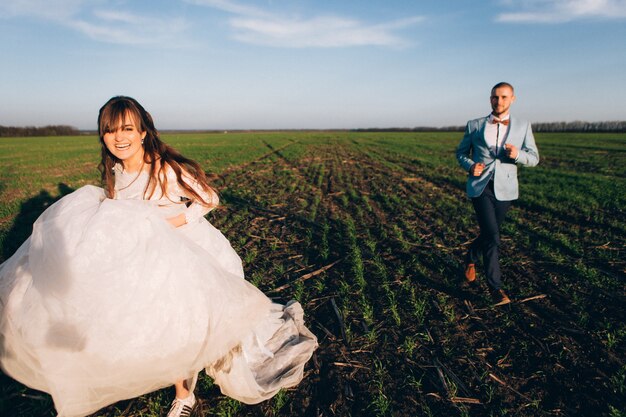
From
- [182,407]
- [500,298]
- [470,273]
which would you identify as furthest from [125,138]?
[470,273]

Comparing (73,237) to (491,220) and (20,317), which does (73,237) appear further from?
(491,220)

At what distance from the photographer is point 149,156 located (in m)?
2.75

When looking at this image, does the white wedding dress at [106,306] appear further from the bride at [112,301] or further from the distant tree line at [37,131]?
the distant tree line at [37,131]

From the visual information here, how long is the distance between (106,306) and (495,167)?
4.24 metres

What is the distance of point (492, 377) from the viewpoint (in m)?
3.25

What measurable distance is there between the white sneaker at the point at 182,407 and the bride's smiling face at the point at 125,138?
1955 mm

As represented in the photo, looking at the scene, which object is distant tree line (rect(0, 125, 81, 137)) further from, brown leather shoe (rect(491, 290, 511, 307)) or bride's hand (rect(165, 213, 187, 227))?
brown leather shoe (rect(491, 290, 511, 307))

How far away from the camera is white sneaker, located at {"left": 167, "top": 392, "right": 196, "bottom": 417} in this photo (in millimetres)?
2713

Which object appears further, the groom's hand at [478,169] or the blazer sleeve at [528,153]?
the groom's hand at [478,169]

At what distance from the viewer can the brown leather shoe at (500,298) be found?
4.48 meters

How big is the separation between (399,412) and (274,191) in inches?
397

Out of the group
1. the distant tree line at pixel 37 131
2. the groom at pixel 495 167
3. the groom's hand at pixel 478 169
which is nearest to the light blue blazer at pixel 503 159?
the groom at pixel 495 167

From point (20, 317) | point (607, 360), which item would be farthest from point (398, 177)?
point (20, 317)

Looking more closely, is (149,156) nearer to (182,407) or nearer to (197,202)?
(197,202)
